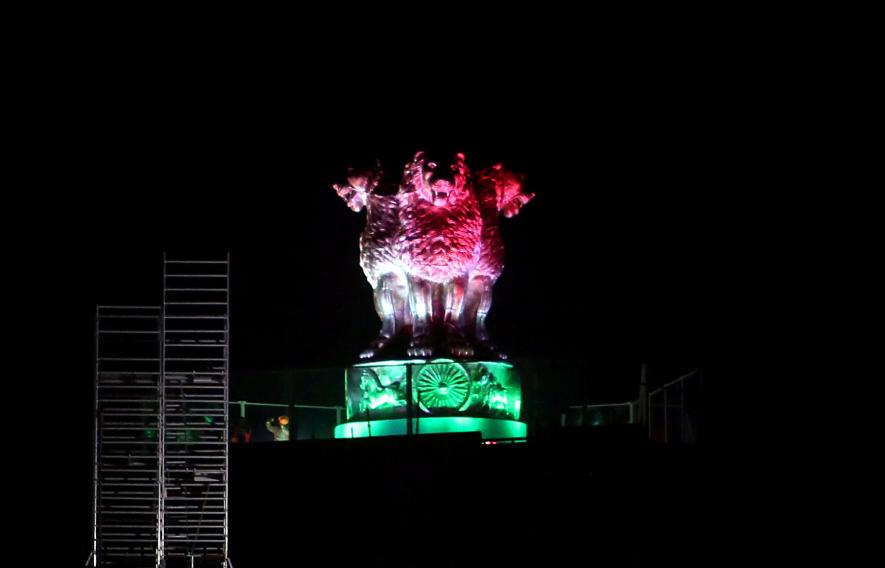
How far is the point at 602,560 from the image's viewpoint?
1152 inches

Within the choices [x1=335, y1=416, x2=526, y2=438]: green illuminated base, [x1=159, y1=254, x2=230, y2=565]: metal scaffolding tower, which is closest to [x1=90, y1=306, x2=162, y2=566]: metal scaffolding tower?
[x1=159, y1=254, x2=230, y2=565]: metal scaffolding tower

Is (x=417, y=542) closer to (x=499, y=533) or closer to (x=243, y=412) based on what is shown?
(x=499, y=533)

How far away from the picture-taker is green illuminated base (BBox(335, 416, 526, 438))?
3219cm

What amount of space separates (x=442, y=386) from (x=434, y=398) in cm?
26

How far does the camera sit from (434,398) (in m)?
32.3

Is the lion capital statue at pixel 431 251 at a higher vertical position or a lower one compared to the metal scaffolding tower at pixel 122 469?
higher

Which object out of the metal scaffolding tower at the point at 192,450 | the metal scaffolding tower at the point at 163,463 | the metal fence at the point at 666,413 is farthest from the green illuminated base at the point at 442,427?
the metal scaffolding tower at the point at 163,463

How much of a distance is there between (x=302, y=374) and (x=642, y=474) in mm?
6871

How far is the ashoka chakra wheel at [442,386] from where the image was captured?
32.3 meters

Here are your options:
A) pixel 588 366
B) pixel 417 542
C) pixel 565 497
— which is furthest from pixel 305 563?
pixel 588 366

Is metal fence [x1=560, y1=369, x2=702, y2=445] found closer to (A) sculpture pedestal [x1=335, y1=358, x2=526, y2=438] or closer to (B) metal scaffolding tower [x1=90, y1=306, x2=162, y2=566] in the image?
(A) sculpture pedestal [x1=335, y1=358, x2=526, y2=438]

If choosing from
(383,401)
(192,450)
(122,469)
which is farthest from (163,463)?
(383,401)

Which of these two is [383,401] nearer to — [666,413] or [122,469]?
[666,413]

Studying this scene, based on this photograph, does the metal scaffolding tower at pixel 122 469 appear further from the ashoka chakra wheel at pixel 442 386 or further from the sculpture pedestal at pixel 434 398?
the ashoka chakra wheel at pixel 442 386
